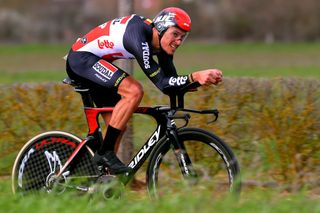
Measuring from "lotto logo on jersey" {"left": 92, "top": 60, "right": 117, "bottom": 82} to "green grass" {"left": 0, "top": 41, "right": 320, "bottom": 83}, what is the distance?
17.0 meters

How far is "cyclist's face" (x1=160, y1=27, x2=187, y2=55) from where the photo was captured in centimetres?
622

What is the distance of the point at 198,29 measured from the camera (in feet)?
218

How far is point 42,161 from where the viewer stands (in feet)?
22.3

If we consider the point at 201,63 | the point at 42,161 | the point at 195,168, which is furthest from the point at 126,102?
the point at 201,63

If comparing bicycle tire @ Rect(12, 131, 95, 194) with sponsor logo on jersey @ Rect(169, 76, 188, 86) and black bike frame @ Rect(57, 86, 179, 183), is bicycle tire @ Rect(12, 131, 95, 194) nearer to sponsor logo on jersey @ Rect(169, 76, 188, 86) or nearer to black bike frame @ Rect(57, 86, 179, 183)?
black bike frame @ Rect(57, 86, 179, 183)

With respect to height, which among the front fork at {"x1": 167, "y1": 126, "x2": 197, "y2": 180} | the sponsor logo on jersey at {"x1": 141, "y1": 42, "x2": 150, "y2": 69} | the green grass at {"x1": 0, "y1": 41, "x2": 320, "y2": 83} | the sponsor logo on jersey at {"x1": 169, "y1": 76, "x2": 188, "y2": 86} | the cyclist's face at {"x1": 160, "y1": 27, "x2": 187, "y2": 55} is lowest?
the green grass at {"x1": 0, "y1": 41, "x2": 320, "y2": 83}

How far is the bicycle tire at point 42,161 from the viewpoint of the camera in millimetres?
6730

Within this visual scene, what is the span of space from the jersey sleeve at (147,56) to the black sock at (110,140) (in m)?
0.57

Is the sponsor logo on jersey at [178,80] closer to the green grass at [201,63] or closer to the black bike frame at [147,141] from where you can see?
the black bike frame at [147,141]

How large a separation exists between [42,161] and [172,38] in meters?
1.59

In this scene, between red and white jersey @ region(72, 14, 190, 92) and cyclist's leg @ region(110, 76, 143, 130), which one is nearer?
red and white jersey @ region(72, 14, 190, 92)

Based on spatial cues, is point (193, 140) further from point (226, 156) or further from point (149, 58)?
point (149, 58)

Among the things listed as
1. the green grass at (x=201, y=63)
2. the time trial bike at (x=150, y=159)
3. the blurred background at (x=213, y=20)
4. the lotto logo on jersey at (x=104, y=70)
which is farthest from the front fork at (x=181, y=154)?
the blurred background at (x=213, y=20)

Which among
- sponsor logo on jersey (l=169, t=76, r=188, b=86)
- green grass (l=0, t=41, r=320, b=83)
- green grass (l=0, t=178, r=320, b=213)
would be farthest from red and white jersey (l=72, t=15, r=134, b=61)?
green grass (l=0, t=41, r=320, b=83)
